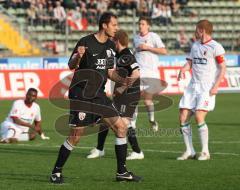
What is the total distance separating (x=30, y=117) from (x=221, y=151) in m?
4.59

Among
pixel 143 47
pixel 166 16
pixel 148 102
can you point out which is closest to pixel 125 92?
pixel 143 47

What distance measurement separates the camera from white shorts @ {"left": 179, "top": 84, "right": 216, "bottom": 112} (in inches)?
534

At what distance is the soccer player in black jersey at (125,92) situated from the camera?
13.3 metres

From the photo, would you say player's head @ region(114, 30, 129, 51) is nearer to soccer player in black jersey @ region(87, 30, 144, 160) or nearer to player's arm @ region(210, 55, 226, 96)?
soccer player in black jersey @ region(87, 30, 144, 160)

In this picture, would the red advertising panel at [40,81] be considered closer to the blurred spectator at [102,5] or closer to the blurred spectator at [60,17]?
the blurred spectator at [60,17]

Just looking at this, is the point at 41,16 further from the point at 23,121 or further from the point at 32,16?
the point at 23,121

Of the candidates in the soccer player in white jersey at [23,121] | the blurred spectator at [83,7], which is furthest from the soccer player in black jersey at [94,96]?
the blurred spectator at [83,7]

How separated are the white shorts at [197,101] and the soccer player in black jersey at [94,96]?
2.75 meters

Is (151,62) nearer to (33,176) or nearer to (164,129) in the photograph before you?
(164,129)

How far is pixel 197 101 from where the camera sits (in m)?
13.7

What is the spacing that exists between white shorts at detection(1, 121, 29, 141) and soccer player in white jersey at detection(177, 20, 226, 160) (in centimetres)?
458

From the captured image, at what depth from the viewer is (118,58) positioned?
44.1 ft

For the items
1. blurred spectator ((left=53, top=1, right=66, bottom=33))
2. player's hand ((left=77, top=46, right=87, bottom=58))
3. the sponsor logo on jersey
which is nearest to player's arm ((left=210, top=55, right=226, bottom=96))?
the sponsor logo on jersey

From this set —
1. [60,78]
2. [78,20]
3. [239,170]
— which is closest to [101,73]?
[239,170]
